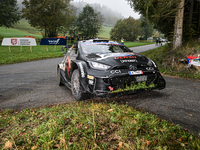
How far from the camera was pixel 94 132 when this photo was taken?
242 cm

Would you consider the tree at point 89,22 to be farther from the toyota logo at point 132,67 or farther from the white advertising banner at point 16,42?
Answer: the toyota logo at point 132,67

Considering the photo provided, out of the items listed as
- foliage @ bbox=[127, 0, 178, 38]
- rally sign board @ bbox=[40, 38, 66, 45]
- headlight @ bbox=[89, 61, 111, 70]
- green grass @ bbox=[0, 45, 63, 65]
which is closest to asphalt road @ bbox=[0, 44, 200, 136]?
headlight @ bbox=[89, 61, 111, 70]

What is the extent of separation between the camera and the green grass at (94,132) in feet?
7.06

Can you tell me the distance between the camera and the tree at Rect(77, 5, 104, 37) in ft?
206

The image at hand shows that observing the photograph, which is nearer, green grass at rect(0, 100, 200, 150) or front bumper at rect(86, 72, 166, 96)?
green grass at rect(0, 100, 200, 150)

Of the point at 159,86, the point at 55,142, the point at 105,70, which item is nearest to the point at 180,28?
the point at 159,86

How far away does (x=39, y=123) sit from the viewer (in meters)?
2.89

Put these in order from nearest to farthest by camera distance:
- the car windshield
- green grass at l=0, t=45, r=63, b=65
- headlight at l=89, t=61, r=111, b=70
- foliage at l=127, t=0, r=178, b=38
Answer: headlight at l=89, t=61, r=111, b=70, the car windshield, foliage at l=127, t=0, r=178, b=38, green grass at l=0, t=45, r=63, b=65

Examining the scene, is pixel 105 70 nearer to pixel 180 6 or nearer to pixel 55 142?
pixel 55 142

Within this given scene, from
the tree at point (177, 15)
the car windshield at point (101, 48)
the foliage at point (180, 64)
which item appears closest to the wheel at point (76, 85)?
the car windshield at point (101, 48)

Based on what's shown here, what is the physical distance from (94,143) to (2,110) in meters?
2.64

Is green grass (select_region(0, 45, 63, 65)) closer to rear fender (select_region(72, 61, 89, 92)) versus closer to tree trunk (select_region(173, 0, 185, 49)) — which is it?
rear fender (select_region(72, 61, 89, 92))

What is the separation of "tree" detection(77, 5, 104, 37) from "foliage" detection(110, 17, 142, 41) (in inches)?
871

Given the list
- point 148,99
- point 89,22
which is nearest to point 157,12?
point 148,99
